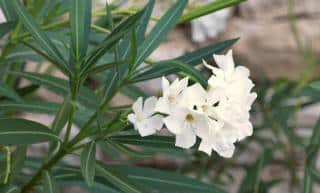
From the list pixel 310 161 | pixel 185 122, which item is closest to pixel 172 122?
pixel 185 122

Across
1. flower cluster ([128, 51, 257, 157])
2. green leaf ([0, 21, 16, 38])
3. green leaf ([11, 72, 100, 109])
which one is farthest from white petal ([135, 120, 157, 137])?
green leaf ([0, 21, 16, 38])

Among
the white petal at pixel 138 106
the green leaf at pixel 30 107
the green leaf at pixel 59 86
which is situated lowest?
the white petal at pixel 138 106

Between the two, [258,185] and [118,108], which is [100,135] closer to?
[118,108]

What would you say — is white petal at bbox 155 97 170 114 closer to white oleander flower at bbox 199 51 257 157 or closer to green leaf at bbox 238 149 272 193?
white oleander flower at bbox 199 51 257 157

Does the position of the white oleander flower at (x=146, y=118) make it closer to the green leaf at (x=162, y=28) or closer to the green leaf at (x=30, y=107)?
the green leaf at (x=162, y=28)

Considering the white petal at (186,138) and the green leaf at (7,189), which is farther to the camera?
the green leaf at (7,189)

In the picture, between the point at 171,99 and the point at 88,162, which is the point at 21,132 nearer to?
the point at 88,162

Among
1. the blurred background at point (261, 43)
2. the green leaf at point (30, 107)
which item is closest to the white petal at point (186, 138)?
the green leaf at point (30, 107)

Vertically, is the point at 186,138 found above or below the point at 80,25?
below
